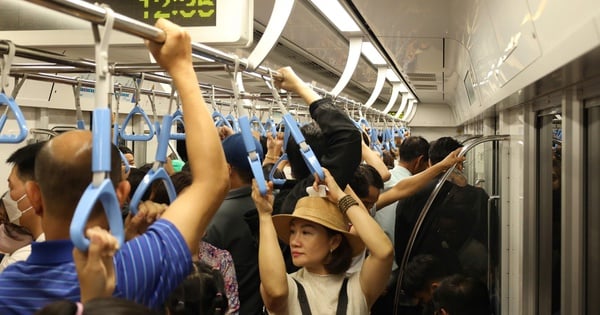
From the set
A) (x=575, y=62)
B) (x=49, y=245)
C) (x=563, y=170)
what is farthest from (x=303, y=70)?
(x=49, y=245)

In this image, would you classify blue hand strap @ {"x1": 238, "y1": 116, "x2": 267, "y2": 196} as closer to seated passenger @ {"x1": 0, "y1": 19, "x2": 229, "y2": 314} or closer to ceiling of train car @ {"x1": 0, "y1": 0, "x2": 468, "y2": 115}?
seated passenger @ {"x1": 0, "y1": 19, "x2": 229, "y2": 314}

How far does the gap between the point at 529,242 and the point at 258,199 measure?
179cm

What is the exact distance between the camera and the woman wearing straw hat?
1.99m

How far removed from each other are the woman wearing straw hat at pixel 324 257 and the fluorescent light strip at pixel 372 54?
2.37 meters

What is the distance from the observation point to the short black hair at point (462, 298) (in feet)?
9.23

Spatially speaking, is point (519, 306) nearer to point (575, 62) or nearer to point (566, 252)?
point (566, 252)

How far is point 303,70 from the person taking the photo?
5953 mm

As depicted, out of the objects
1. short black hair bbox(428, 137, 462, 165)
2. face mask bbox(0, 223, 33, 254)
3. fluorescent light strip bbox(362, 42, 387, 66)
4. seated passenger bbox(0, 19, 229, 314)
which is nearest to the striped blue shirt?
seated passenger bbox(0, 19, 229, 314)

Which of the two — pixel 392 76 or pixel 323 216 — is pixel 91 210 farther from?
pixel 392 76

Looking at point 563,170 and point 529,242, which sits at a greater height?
point 563,170

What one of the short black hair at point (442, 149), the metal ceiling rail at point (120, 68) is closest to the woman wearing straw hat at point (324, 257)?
the metal ceiling rail at point (120, 68)

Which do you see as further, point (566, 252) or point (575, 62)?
point (566, 252)

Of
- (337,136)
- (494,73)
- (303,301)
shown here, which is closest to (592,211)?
(337,136)

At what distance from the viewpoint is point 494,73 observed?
3236mm
